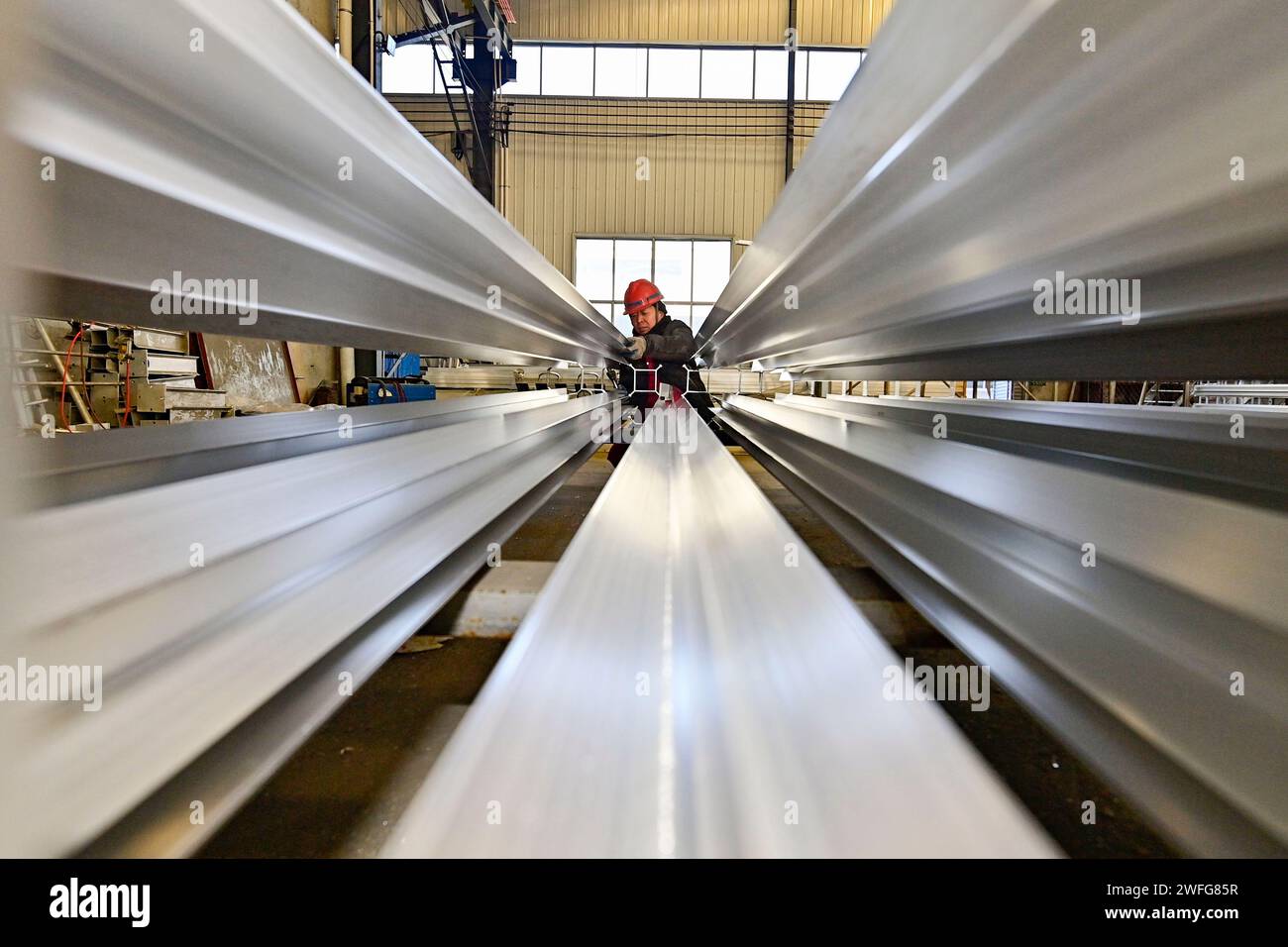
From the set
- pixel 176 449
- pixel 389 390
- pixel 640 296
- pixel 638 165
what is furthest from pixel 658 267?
pixel 176 449

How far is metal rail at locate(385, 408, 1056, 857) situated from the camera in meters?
0.33

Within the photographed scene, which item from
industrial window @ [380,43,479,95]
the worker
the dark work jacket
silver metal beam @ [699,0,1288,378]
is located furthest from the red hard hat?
industrial window @ [380,43,479,95]

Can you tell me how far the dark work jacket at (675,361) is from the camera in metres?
2.72

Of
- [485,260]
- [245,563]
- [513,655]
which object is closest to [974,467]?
[513,655]

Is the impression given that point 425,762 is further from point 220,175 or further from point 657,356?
point 657,356

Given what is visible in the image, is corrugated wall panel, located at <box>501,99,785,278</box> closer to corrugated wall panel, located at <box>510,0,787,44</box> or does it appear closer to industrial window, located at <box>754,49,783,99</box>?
industrial window, located at <box>754,49,783,99</box>

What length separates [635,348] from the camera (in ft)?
9.69

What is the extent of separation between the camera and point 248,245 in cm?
54

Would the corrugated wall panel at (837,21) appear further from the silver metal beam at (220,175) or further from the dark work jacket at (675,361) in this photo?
the silver metal beam at (220,175)

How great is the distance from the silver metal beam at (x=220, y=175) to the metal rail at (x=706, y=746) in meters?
0.37

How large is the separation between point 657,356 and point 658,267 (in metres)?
5.66

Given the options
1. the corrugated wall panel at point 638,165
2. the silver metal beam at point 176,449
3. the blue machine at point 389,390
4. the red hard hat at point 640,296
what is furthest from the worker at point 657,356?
the corrugated wall panel at point 638,165

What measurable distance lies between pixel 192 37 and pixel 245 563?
359 millimetres
